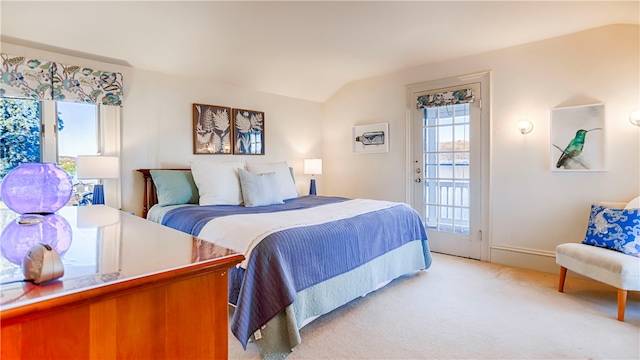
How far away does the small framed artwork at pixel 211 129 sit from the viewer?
3.88 m

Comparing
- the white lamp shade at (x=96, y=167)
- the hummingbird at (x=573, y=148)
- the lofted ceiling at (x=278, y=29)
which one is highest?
the lofted ceiling at (x=278, y=29)

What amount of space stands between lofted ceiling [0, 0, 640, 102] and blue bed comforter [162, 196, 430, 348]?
1.65 metres

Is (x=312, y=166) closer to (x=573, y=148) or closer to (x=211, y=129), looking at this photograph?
(x=211, y=129)

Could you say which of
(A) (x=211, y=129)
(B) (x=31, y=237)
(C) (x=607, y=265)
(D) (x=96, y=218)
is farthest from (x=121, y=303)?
(A) (x=211, y=129)

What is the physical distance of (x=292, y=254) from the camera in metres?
2.07

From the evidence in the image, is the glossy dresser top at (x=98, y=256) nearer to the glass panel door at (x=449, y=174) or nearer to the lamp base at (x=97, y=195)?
the lamp base at (x=97, y=195)

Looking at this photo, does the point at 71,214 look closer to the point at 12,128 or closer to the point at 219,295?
the point at 219,295

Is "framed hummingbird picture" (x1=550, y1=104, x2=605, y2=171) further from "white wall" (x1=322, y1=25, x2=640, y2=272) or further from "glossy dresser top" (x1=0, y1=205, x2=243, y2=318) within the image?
"glossy dresser top" (x1=0, y1=205, x2=243, y2=318)

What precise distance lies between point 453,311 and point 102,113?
11.9 feet

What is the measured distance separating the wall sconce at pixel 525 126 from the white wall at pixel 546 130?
0.04 m

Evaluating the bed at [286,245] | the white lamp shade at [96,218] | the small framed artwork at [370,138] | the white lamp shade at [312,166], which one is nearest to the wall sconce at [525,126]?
the bed at [286,245]

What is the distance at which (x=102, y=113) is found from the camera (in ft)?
10.7

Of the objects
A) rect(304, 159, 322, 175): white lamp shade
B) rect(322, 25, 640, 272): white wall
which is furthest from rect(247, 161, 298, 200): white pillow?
rect(322, 25, 640, 272): white wall

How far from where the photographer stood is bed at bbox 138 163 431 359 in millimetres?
1918
